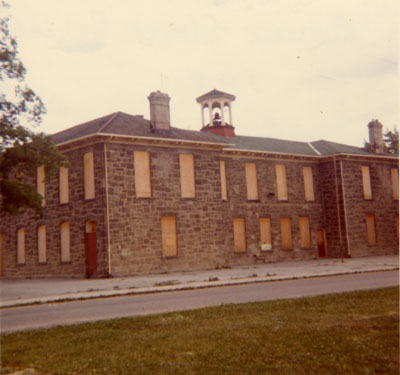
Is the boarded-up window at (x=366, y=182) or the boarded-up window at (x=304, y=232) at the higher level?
the boarded-up window at (x=366, y=182)

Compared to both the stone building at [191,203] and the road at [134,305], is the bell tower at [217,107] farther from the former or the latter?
the road at [134,305]

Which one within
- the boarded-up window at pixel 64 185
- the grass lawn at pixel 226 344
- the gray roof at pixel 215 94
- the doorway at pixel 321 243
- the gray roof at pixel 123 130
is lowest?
the grass lawn at pixel 226 344

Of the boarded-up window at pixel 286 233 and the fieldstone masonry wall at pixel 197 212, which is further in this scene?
the boarded-up window at pixel 286 233

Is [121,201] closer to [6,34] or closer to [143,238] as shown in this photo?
[143,238]

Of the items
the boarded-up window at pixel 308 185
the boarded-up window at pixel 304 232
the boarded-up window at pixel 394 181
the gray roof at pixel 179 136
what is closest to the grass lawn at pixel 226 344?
the gray roof at pixel 179 136

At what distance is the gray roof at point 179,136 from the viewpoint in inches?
1137

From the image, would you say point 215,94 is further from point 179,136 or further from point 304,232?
point 304,232

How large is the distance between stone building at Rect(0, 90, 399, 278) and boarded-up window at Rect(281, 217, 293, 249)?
81 mm

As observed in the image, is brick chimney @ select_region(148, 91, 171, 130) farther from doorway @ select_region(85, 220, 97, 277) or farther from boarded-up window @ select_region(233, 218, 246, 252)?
boarded-up window @ select_region(233, 218, 246, 252)

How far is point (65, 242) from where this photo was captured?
1164 inches

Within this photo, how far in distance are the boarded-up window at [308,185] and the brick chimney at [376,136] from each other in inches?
274

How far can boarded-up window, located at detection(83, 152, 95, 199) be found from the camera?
2808 centimetres

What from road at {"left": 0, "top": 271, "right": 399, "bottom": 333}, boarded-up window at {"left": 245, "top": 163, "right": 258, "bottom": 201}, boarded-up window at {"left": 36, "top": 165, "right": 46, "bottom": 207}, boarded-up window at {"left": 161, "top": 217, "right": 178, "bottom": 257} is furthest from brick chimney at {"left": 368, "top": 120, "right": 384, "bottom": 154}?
road at {"left": 0, "top": 271, "right": 399, "bottom": 333}

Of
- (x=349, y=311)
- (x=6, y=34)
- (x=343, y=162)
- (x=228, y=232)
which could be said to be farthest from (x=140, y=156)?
(x=349, y=311)
